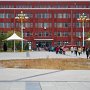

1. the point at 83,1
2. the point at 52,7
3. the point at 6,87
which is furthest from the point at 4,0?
the point at 6,87

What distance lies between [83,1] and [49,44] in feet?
55.2

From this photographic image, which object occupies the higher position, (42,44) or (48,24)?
(48,24)

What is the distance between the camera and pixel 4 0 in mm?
107500

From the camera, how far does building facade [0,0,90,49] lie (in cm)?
10425

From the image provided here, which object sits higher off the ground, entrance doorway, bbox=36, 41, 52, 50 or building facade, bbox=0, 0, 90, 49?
building facade, bbox=0, 0, 90, 49

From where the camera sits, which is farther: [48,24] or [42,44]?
[42,44]

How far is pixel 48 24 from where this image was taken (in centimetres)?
10500

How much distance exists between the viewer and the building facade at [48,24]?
10425 centimetres

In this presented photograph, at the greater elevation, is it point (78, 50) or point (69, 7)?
point (69, 7)

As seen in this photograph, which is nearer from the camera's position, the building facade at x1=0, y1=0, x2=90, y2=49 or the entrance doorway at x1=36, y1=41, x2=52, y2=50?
the building facade at x1=0, y1=0, x2=90, y2=49

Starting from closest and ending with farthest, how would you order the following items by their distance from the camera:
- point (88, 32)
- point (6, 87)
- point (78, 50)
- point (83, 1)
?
point (6, 87) < point (78, 50) < point (88, 32) < point (83, 1)

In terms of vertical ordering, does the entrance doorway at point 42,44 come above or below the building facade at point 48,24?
below

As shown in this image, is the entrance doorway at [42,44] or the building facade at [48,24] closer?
the building facade at [48,24]

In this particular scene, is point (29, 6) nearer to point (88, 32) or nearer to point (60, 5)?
point (60, 5)
